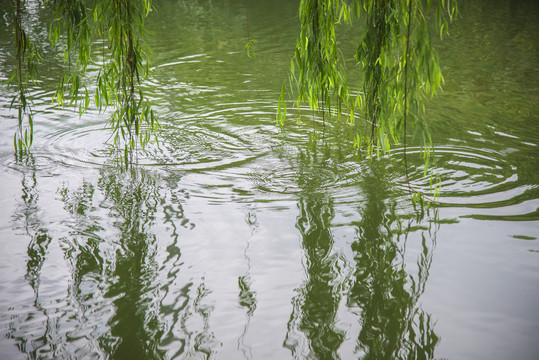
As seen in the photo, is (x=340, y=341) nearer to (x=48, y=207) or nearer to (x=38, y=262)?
(x=38, y=262)

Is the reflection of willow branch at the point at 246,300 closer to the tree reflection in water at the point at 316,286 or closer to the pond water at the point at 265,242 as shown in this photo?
the pond water at the point at 265,242

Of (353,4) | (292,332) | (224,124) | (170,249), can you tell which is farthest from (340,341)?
(224,124)

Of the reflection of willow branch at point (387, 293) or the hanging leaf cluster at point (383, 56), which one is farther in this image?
the hanging leaf cluster at point (383, 56)

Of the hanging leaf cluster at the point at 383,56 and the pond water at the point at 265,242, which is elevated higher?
the hanging leaf cluster at the point at 383,56

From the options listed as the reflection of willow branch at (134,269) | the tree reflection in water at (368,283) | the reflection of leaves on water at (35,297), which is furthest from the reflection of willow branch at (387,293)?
the reflection of leaves on water at (35,297)

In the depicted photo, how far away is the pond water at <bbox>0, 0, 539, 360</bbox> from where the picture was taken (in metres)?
1.97

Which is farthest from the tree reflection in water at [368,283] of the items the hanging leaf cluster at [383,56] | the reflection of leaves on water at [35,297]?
the reflection of leaves on water at [35,297]

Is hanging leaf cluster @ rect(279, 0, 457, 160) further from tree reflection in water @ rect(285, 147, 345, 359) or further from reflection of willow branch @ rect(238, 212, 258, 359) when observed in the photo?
reflection of willow branch @ rect(238, 212, 258, 359)

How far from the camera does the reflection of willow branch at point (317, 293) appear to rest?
1.93 m

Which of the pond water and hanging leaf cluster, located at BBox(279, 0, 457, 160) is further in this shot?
hanging leaf cluster, located at BBox(279, 0, 457, 160)

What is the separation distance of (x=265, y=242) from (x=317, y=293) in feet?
1.55

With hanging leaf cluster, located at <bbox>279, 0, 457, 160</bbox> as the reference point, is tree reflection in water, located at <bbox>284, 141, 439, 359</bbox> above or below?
below

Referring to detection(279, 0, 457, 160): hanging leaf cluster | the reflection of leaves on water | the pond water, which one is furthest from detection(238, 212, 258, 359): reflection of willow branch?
detection(279, 0, 457, 160): hanging leaf cluster

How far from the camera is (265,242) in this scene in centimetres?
258
